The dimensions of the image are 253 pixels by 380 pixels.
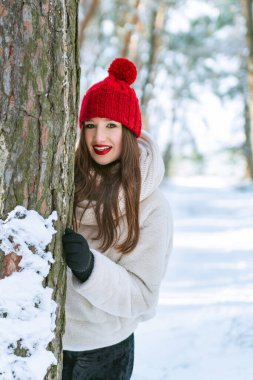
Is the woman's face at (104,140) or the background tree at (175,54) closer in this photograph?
the woman's face at (104,140)

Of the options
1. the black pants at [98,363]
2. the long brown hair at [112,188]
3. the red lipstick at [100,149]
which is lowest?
the black pants at [98,363]

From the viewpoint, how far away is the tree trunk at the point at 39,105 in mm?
1578

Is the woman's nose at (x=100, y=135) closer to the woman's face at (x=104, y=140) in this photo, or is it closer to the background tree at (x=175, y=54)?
the woman's face at (x=104, y=140)

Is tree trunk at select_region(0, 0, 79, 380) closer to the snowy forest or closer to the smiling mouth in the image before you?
the snowy forest

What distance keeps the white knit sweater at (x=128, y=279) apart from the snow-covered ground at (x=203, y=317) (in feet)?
3.56

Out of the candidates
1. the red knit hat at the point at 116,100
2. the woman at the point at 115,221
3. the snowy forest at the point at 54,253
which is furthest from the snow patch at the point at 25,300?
the red knit hat at the point at 116,100

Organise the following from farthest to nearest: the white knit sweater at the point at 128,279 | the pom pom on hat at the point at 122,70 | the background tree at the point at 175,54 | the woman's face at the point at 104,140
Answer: the background tree at the point at 175,54 < the pom pom on hat at the point at 122,70 < the woman's face at the point at 104,140 < the white knit sweater at the point at 128,279

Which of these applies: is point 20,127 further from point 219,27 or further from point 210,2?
point 219,27

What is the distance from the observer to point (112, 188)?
2186 millimetres

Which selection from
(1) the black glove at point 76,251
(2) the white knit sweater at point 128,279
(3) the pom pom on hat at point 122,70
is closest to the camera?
(1) the black glove at point 76,251

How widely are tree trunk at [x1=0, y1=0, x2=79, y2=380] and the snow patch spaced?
6 centimetres

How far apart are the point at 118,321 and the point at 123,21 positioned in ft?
46.1

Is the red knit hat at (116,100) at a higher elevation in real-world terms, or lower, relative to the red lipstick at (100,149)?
higher

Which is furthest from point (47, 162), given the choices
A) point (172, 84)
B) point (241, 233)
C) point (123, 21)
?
point (172, 84)
